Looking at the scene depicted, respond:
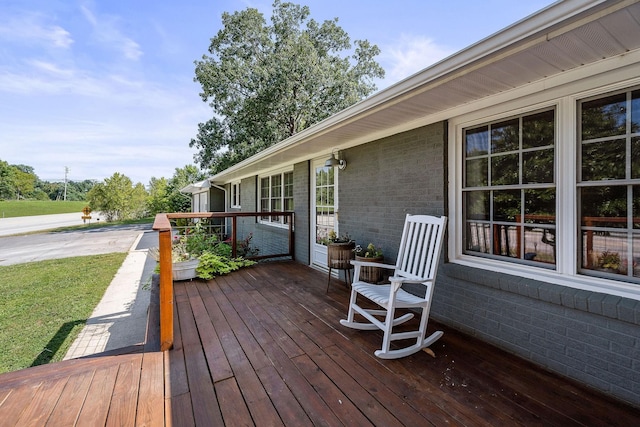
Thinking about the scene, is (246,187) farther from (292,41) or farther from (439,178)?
(292,41)

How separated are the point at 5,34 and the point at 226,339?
8.88m

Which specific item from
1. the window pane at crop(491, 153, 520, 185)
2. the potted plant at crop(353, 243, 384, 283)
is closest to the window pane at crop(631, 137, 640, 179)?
the window pane at crop(491, 153, 520, 185)

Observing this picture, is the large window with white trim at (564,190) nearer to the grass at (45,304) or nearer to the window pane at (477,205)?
the window pane at (477,205)

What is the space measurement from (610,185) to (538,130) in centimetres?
63

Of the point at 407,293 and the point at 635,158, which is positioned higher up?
the point at 635,158

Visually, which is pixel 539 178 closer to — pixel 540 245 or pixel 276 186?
pixel 540 245

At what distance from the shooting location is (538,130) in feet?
7.52

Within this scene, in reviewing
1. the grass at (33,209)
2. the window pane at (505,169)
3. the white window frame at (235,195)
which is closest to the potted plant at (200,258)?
the window pane at (505,169)

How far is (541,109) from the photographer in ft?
7.38

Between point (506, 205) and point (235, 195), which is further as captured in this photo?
point (235, 195)

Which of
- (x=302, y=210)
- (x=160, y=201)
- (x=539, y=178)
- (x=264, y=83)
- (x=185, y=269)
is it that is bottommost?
(x=185, y=269)

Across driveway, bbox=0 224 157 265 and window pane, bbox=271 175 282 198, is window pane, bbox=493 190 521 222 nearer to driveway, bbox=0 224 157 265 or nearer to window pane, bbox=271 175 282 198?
window pane, bbox=271 175 282 198

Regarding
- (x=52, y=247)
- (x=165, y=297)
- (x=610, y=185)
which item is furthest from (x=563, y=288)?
(x=52, y=247)

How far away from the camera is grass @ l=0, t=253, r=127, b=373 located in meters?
3.49
